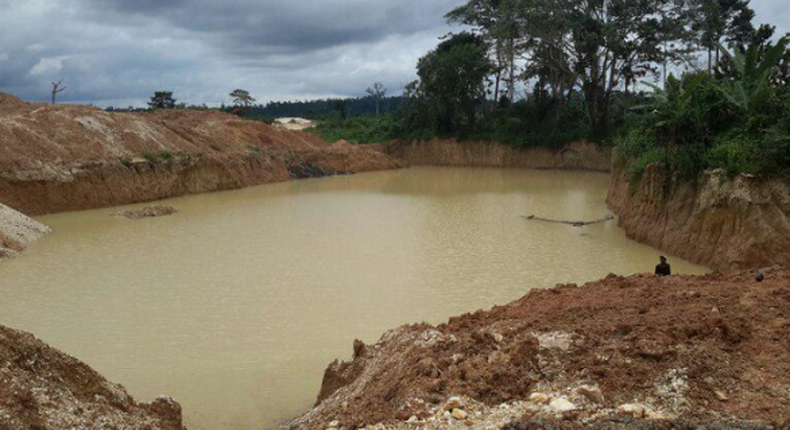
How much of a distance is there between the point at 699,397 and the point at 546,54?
31.2 metres

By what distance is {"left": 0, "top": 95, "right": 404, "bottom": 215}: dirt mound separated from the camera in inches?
811

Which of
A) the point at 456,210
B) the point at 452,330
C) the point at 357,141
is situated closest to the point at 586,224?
the point at 456,210

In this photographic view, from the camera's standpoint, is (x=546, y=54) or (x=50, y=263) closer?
(x=50, y=263)

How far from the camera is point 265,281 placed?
11148 millimetres

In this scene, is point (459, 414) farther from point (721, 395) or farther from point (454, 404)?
point (721, 395)

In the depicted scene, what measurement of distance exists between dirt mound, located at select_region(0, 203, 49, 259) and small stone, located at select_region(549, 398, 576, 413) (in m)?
12.9

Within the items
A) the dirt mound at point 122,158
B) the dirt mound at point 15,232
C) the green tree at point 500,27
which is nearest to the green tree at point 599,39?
the green tree at point 500,27

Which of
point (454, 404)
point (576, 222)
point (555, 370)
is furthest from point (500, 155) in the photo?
point (454, 404)

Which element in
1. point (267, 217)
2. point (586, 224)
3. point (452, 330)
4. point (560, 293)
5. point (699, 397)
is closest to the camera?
point (699, 397)

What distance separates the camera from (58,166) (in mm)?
21328

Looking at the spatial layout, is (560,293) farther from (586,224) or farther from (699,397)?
(586,224)

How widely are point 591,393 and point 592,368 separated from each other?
1.31ft

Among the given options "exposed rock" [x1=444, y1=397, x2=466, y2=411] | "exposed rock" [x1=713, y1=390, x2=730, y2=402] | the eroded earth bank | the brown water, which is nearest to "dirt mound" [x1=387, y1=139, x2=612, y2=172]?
the brown water

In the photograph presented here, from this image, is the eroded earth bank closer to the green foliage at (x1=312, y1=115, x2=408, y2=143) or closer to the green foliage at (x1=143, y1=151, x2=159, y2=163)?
the green foliage at (x1=143, y1=151, x2=159, y2=163)
